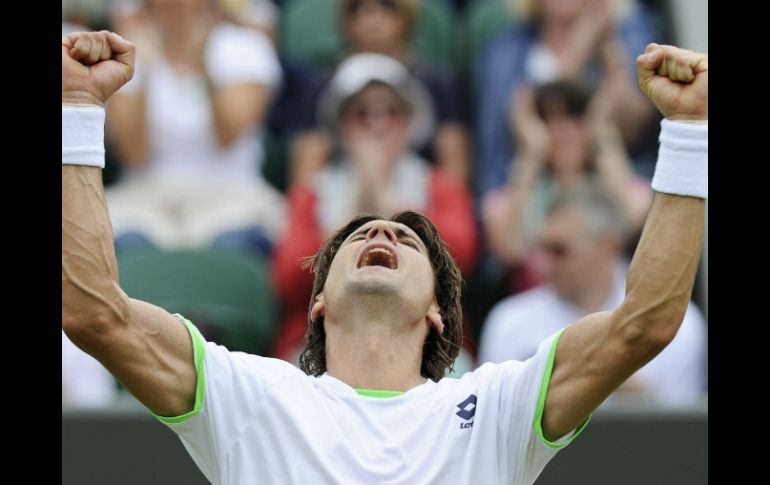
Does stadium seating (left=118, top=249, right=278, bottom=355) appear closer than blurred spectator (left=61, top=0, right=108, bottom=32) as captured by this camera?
Yes

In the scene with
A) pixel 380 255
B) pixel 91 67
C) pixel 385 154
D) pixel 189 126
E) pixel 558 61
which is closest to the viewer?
pixel 91 67

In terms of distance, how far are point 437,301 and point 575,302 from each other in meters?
2.37

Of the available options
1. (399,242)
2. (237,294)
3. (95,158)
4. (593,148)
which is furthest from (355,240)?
(593,148)

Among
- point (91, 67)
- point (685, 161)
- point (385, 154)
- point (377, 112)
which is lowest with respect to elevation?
point (385, 154)

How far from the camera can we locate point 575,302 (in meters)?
7.18

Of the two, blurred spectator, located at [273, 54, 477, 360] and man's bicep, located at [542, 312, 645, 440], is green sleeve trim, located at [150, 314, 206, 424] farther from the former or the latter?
blurred spectator, located at [273, 54, 477, 360]

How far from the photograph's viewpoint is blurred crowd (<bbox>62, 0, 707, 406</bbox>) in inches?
283

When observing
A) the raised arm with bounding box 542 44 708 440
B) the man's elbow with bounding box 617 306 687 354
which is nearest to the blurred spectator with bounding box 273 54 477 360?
the raised arm with bounding box 542 44 708 440

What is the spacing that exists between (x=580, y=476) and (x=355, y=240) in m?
1.46

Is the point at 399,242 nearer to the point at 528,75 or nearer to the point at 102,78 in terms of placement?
the point at 102,78

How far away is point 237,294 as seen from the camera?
7246mm

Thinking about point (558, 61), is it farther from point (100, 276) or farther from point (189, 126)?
point (100, 276)

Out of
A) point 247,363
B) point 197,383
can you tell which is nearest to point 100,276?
point 197,383

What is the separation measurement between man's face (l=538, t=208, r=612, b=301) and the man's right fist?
3.62 metres
